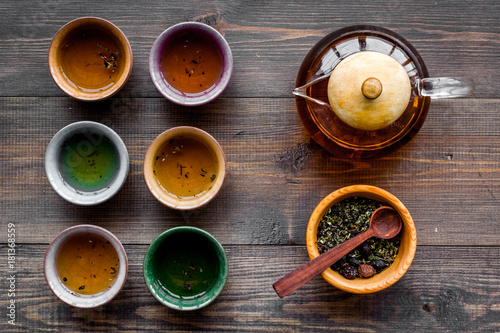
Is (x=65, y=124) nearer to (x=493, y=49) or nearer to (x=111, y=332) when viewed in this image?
(x=111, y=332)

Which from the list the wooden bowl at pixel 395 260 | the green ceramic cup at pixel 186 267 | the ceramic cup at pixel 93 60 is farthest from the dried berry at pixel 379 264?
the ceramic cup at pixel 93 60

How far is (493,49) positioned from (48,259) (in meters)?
1.36

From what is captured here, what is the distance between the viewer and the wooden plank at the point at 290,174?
3.64 ft

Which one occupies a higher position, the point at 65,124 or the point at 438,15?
the point at 438,15

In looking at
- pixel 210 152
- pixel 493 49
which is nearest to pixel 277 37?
pixel 210 152

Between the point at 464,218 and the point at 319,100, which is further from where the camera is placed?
the point at 464,218

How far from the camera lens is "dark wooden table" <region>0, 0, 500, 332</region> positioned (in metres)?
1.10

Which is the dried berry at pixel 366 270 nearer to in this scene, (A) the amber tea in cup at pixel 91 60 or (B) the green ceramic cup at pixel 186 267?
(B) the green ceramic cup at pixel 186 267

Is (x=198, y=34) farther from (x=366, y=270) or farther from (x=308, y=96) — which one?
(x=366, y=270)

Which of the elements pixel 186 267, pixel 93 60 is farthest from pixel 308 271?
pixel 93 60

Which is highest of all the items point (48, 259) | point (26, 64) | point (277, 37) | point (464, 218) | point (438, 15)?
point (438, 15)

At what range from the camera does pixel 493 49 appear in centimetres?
111

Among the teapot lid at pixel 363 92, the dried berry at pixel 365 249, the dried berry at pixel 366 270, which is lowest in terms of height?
the dried berry at pixel 366 270

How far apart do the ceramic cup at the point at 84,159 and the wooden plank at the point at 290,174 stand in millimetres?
62
